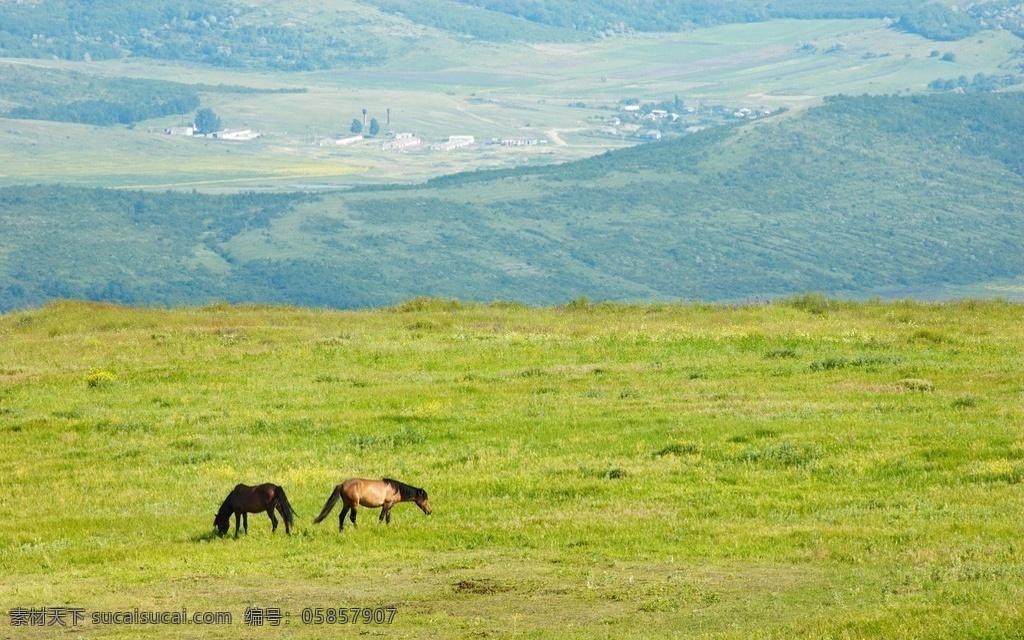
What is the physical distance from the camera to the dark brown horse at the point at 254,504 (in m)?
16.7

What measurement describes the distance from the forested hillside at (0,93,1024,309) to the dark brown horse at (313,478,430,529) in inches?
4238

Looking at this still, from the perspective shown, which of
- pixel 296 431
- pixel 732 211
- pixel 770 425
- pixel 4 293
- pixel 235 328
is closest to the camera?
pixel 770 425

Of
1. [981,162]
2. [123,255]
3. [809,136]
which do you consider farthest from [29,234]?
[981,162]

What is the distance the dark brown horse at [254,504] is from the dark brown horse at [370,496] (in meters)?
0.39

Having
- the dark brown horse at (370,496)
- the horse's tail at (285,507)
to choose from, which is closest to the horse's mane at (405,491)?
the dark brown horse at (370,496)

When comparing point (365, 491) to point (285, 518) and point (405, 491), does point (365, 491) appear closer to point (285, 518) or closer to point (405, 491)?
point (405, 491)

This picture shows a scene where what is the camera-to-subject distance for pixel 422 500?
17.4m

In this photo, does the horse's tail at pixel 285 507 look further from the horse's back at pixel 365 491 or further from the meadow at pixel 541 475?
the horse's back at pixel 365 491

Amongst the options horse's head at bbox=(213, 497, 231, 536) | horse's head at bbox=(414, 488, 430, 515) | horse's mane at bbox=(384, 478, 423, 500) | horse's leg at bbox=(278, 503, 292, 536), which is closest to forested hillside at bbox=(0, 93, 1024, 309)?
horse's head at bbox=(414, 488, 430, 515)

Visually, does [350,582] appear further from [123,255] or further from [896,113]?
[896,113]

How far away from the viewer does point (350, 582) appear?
47.7 ft

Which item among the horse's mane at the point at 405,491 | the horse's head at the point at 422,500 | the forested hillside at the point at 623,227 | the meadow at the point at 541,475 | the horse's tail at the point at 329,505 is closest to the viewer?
the meadow at the point at 541,475

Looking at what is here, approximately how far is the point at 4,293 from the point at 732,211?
6828 centimetres

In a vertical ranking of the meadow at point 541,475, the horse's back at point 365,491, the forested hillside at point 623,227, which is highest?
the horse's back at point 365,491
